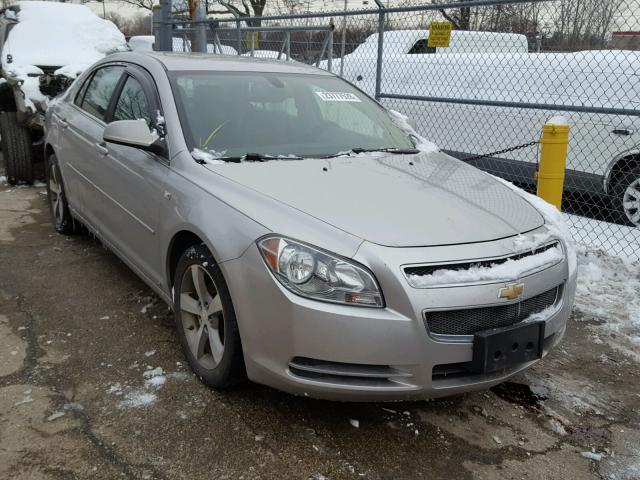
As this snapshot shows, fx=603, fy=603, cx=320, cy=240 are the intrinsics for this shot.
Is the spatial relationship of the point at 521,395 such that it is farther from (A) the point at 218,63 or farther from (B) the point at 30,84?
(B) the point at 30,84

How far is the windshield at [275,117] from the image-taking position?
10.6ft

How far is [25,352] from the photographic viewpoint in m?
3.20

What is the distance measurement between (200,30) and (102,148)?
203 inches

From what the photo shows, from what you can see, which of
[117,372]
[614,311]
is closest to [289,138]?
[117,372]

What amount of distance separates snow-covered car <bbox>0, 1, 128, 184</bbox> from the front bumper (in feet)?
17.3

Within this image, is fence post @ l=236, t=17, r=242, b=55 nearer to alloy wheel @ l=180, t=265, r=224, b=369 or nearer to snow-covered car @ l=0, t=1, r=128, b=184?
snow-covered car @ l=0, t=1, r=128, b=184

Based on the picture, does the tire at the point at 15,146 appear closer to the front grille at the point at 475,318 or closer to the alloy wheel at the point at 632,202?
the front grille at the point at 475,318

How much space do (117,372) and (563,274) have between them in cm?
219

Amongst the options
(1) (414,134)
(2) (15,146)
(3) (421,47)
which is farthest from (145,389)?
(3) (421,47)

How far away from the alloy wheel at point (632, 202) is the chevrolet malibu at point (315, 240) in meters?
2.61

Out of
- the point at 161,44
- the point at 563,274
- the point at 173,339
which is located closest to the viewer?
the point at 563,274

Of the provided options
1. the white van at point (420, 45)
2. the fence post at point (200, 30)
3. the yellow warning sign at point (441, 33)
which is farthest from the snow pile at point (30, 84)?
the yellow warning sign at point (441, 33)

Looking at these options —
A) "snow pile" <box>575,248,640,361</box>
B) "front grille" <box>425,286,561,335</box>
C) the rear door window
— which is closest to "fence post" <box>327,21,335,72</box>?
the rear door window

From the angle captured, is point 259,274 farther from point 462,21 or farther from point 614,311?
point 462,21
